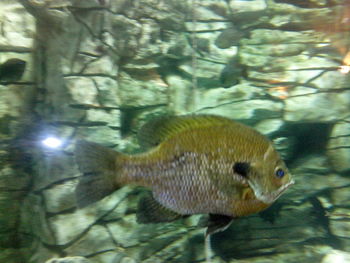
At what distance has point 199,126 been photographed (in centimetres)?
198

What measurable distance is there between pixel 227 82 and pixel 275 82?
0.55 meters

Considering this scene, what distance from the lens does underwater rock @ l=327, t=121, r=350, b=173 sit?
12.7 ft

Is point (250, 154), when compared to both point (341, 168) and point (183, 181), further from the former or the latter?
point (341, 168)

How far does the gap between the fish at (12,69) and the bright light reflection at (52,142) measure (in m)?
0.69

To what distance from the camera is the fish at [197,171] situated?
6.19ft

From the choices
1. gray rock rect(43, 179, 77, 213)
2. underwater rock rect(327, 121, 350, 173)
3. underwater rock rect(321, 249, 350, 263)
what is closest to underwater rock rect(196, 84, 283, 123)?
underwater rock rect(327, 121, 350, 173)

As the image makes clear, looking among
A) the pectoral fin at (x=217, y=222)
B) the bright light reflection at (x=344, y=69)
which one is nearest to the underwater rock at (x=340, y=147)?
the bright light reflection at (x=344, y=69)

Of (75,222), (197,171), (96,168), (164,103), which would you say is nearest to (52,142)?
(75,222)

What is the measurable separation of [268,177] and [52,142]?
2287mm

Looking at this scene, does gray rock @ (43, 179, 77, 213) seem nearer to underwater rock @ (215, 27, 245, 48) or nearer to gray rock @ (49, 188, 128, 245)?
gray rock @ (49, 188, 128, 245)

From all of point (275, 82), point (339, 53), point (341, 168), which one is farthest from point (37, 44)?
point (341, 168)

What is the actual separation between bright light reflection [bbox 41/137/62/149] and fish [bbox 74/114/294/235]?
152cm

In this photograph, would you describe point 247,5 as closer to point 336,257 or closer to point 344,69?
point 344,69

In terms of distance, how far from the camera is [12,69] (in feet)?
11.0
